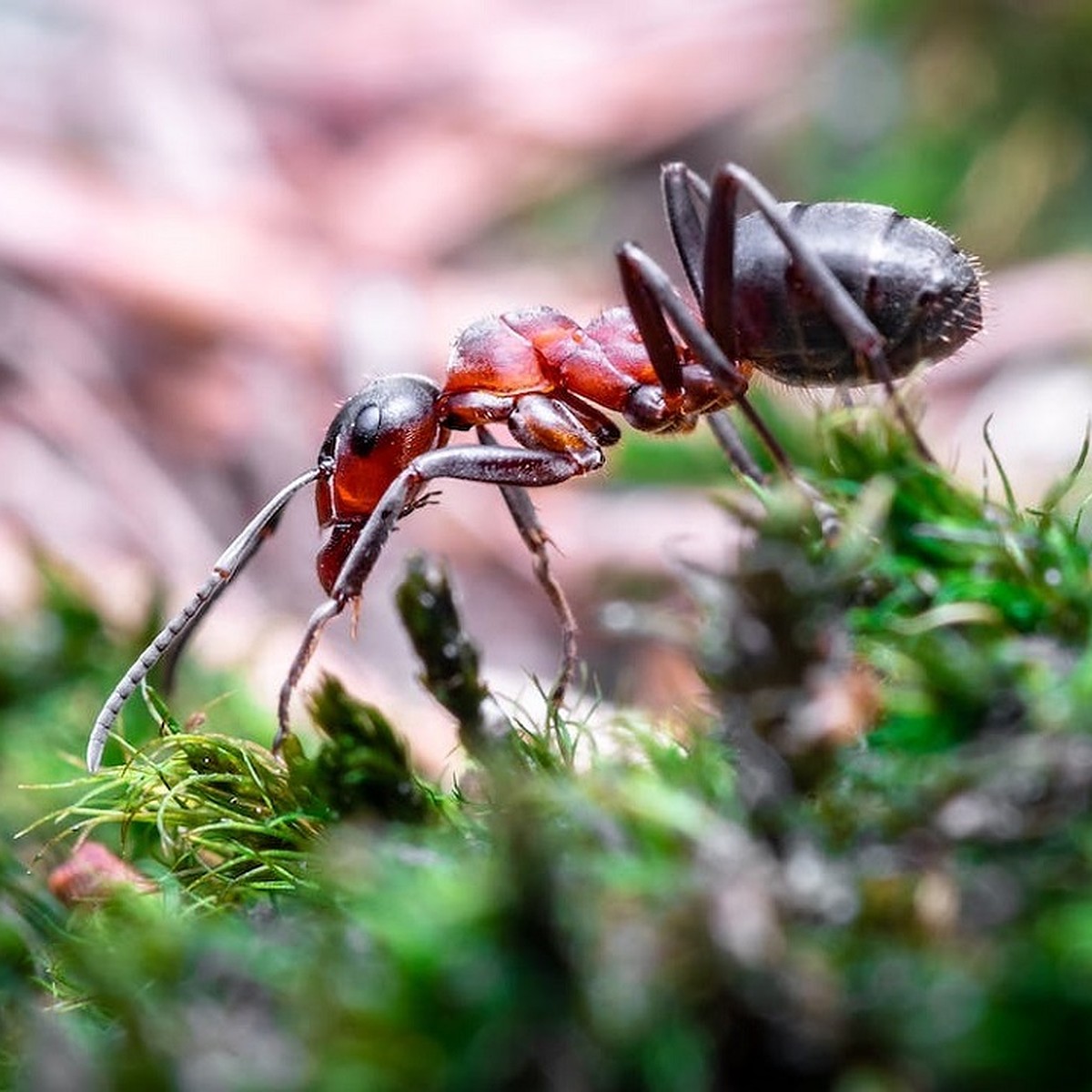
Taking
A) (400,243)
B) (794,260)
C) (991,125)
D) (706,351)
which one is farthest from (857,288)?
(400,243)

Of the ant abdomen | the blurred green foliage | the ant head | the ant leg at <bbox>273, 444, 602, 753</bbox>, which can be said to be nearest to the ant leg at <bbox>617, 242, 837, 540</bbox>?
the ant abdomen

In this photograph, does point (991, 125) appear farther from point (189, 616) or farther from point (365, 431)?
point (189, 616)

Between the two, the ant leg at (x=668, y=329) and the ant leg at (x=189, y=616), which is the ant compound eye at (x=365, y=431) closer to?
the ant leg at (x=189, y=616)

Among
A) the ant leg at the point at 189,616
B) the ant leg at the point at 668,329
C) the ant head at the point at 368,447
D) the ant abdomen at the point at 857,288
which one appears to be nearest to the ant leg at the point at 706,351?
the ant leg at the point at 668,329

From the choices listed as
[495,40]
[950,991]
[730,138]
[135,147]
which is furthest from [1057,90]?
[950,991]

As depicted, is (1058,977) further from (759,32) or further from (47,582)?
(759,32)
